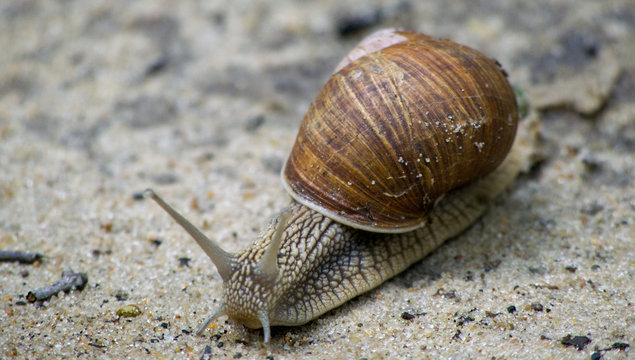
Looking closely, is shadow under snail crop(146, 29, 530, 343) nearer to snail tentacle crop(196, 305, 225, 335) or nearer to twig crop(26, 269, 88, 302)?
snail tentacle crop(196, 305, 225, 335)

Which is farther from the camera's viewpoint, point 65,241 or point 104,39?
point 104,39

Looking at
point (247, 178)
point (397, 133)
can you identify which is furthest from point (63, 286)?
point (397, 133)

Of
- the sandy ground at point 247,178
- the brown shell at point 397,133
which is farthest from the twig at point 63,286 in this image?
the brown shell at point 397,133

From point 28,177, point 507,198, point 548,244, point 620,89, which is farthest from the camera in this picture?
point 620,89

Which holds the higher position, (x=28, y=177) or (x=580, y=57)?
(x=580, y=57)

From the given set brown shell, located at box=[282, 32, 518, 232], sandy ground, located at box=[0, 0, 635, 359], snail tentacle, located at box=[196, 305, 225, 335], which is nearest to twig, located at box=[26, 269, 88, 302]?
sandy ground, located at box=[0, 0, 635, 359]

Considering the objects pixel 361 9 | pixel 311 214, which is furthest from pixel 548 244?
pixel 361 9

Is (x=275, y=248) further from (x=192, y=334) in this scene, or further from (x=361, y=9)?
(x=361, y=9)
